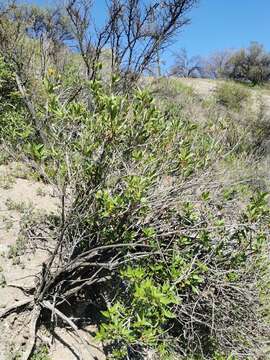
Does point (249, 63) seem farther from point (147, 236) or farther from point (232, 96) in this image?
point (147, 236)

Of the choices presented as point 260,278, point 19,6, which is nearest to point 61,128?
point 260,278

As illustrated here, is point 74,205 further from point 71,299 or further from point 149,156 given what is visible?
point 71,299

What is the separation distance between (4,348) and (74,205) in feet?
4.77

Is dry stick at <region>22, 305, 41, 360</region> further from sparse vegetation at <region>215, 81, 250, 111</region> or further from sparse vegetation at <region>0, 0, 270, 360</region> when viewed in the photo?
sparse vegetation at <region>215, 81, 250, 111</region>

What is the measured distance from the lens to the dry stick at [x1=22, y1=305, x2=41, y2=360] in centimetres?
371

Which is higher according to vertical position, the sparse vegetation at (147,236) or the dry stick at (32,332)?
the sparse vegetation at (147,236)

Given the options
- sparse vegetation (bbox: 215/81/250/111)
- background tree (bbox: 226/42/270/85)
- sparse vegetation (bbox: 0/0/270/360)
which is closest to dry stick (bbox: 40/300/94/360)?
sparse vegetation (bbox: 0/0/270/360)

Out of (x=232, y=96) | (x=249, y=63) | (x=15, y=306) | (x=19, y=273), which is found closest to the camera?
(x=15, y=306)

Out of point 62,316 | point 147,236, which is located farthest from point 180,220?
point 62,316

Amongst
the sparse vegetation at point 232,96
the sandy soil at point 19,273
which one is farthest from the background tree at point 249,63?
the sandy soil at point 19,273

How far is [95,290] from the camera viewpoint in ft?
14.9

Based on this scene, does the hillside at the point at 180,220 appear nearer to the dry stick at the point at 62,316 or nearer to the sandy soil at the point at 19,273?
the sandy soil at the point at 19,273

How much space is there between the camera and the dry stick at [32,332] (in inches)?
146

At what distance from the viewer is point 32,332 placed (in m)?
3.87
